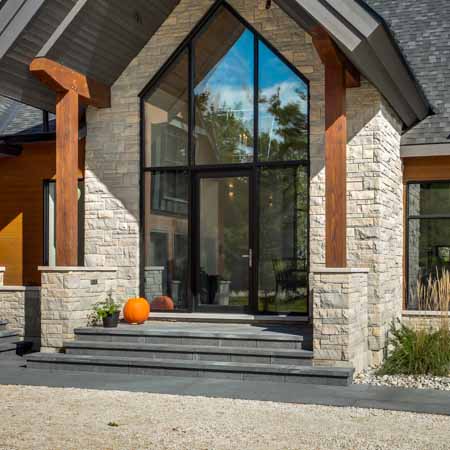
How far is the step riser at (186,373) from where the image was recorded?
859 cm

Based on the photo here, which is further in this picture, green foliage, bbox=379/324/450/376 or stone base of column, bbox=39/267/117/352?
stone base of column, bbox=39/267/117/352

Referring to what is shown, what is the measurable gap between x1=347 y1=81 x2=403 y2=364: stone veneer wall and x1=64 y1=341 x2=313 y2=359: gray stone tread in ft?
4.84

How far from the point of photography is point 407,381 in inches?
343

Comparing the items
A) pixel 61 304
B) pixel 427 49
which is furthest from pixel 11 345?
pixel 427 49

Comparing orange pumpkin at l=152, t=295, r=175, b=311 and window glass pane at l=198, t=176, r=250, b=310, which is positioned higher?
window glass pane at l=198, t=176, r=250, b=310

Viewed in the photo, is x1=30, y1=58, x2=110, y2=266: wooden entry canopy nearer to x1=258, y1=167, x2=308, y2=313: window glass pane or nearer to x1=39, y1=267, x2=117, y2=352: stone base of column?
x1=39, y1=267, x2=117, y2=352: stone base of column

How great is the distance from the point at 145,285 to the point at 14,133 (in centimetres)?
441

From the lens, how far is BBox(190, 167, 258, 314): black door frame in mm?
10961

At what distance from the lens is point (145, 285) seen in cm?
1152

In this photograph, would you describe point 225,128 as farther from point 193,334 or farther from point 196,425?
point 196,425

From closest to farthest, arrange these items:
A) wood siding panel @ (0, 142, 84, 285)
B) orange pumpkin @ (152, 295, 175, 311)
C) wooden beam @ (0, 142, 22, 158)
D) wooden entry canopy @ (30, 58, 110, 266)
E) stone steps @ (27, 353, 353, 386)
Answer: stone steps @ (27, 353, 353, 386), wooden entry canopy @ (30, 58, 110, 266), orange pumpkin @ (152, 295, 175, 311), wooden beam @ (0, 142, 22, 158), wood siding panel @ (0, 142, 84, 285)

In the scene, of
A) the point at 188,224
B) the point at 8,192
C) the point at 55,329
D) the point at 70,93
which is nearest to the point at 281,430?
the point at 55,329

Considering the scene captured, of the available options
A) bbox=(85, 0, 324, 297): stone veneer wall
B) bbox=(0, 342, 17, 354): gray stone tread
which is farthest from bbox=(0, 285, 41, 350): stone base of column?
bbox=(85, 0, 324, 297): stone veneer wall

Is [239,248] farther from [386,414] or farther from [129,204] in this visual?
[386,414]
